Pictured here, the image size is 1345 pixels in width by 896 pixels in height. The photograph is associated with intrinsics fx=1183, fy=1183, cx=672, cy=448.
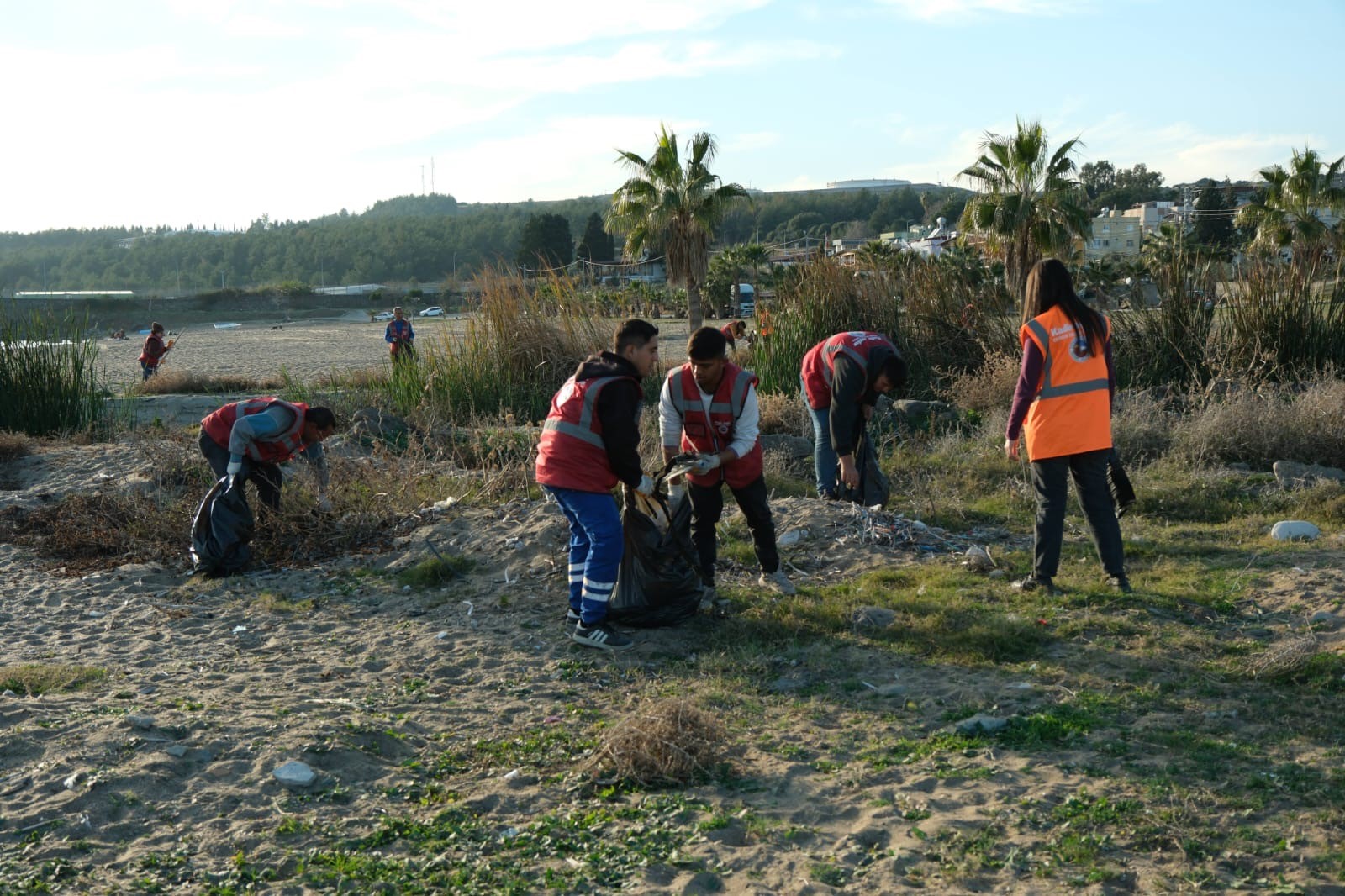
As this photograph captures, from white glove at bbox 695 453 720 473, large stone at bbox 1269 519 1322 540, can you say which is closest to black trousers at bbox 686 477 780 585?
white glove at bbox 695 453 720 473

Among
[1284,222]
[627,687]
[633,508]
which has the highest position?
[1284,222]

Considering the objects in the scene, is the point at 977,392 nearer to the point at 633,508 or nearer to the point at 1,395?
the point at 633,508

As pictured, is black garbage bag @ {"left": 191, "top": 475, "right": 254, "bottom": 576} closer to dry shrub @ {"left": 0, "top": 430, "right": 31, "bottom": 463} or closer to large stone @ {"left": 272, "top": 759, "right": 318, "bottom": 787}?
large stone @ {"left": 272, "top": 759, "right": 318, "bottom": 787}

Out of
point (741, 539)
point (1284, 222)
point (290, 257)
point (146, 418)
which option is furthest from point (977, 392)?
point (290, 257)

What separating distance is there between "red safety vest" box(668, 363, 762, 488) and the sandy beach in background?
9.33 meters

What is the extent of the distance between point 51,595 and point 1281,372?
37.9ft

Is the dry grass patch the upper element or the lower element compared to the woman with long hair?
lower

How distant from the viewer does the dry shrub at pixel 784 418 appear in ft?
40.7

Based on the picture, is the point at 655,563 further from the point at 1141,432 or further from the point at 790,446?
the point at 1141,432

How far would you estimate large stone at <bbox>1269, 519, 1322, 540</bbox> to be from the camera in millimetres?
7324

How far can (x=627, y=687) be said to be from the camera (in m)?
5.41

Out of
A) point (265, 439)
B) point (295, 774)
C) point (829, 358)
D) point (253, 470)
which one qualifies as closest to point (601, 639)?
point (295, 774)

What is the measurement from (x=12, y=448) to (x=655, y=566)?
379 inches

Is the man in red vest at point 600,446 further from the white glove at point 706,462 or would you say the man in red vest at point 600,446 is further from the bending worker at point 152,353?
the bending worker at point 152,353
